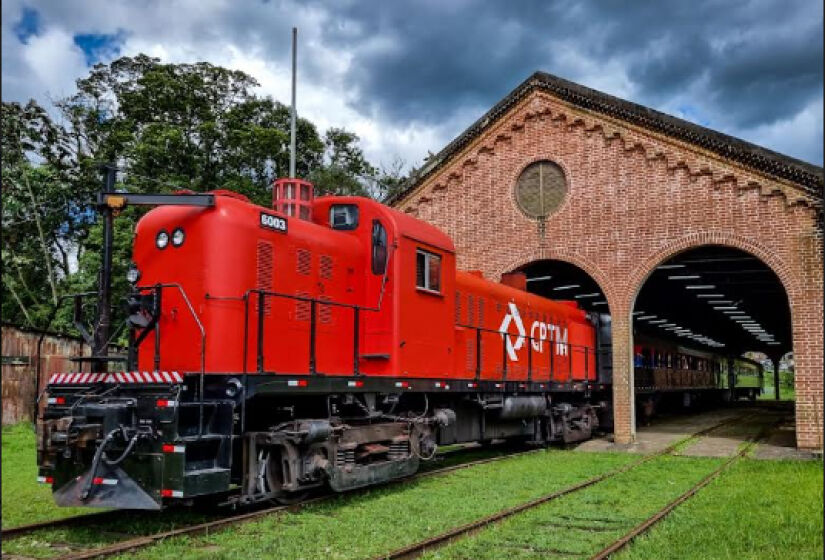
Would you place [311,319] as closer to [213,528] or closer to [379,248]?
[379,248]

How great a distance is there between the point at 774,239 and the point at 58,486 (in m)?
15.5

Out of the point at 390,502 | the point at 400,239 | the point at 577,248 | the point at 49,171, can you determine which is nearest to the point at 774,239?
the point at 577,248

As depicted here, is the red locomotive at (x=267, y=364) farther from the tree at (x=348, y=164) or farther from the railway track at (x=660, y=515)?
the tree at (x=348, y=164)

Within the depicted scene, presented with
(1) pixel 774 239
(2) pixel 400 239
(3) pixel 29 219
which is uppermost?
(3) pixel 29 219

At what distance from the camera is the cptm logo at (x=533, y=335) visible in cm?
1591

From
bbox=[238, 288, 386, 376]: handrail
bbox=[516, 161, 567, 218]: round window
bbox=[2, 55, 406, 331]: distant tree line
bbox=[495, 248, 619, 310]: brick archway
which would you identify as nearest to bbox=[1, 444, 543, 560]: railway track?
bbox=[238, 288, 386, 376]: handrail

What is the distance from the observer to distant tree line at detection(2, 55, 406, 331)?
34469 millimetres

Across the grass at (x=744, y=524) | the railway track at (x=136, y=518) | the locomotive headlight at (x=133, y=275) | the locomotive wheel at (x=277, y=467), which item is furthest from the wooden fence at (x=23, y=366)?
the grass at (x=744, y=524)

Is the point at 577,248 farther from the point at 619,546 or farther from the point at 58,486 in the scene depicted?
the point at 58,486

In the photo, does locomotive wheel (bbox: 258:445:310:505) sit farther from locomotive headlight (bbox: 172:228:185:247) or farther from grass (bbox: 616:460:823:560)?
grass (bbox: 616:460:823:560)

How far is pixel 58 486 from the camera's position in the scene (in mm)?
7746

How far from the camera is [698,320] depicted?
36094mm

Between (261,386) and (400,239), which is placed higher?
(400,239)

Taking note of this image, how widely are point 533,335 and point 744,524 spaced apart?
9053mm
